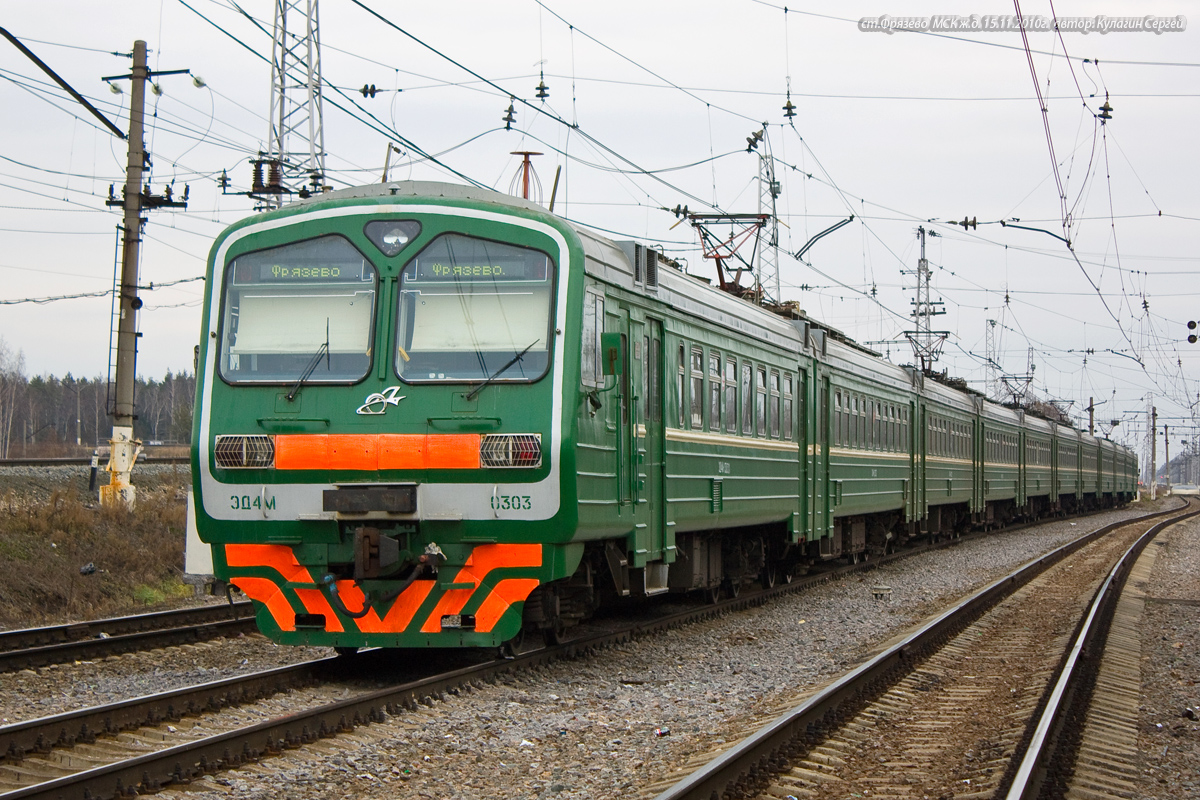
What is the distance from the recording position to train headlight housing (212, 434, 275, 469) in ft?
29.0

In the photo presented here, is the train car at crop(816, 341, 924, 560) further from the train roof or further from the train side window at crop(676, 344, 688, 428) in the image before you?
the train side window at crop(676, 344, 688, 428)

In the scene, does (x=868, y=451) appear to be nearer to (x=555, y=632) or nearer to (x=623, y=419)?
(x=623, y=419)

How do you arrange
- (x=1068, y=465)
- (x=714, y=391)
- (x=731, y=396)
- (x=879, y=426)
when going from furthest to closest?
(x=1068, y=465) → (x=879, y=426) → (x=731, y=396) → (x=714, y=391)

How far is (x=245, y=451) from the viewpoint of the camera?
8875mm

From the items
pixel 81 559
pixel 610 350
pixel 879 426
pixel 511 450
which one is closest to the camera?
pixel 511 450

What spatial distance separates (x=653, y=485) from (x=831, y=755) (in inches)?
165

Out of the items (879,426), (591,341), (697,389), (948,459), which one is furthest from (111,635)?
(948,459)

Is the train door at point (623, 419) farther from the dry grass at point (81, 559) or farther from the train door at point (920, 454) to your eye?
the train door at point (920, 454)

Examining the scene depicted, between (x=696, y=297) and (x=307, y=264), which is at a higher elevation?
(x=696, y=297)

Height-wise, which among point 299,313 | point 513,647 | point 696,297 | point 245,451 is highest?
point 696,297

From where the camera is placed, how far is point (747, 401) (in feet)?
46.0

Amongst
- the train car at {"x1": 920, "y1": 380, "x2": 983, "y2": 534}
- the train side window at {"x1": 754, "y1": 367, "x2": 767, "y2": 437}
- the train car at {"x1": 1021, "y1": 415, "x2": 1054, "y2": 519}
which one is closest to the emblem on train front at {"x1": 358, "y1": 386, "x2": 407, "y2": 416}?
the train side window at {"x1": 754, "y1": 367, "x2": 767, "y2": 437}

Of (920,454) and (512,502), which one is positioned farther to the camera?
(920,454)

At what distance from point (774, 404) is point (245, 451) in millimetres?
7666
